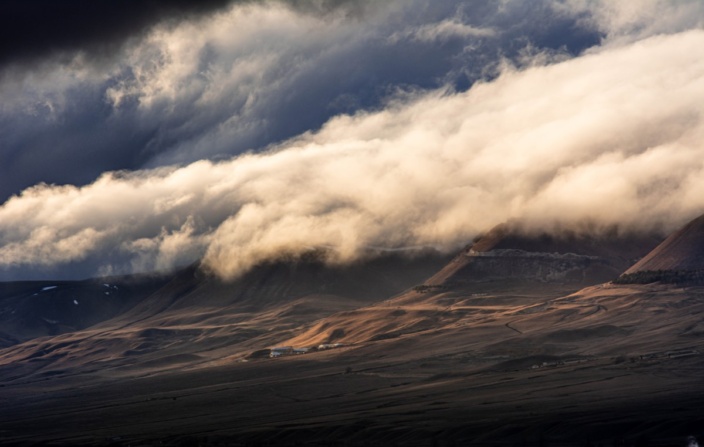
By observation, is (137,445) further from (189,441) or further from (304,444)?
(304,444)

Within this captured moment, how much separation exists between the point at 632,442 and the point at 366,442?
4166cm

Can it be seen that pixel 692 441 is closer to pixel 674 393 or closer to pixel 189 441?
pixel 674 393

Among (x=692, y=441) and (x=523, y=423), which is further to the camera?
(x=523, y=423)

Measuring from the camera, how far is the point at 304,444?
188 meters

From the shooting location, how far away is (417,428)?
18612 cm

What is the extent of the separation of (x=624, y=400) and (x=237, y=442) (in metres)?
63.7

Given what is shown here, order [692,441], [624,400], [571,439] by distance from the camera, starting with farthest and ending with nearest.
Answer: [624,400], [571,439], [692,441]

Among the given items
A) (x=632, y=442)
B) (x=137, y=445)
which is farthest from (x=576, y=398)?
(x=137, y=445)

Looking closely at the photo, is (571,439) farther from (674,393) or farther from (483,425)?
(674,393)

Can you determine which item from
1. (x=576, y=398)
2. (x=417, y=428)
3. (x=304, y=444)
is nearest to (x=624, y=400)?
(x=576, y=398)

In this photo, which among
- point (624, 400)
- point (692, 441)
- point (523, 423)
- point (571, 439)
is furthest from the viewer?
point (624, 400)

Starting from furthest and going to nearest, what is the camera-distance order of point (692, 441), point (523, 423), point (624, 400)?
1. point (624, 400)
2. point (523, 423)
3. point (692, 441)

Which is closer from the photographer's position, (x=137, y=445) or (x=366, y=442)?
(x=366, y=442)

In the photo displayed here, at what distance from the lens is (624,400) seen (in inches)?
7584
